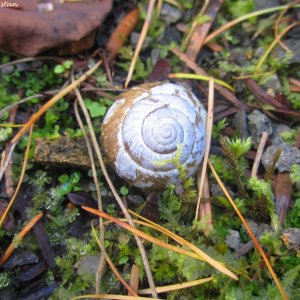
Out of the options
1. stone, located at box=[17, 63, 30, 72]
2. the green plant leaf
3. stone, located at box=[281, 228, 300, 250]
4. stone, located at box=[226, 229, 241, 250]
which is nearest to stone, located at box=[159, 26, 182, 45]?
the green plant leaf

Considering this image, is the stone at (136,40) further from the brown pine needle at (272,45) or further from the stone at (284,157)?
the stone at (284,157)

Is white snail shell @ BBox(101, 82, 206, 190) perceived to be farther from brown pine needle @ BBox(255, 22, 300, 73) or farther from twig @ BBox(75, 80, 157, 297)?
brown pine needle @ BBox(255, 22, 300, 73)

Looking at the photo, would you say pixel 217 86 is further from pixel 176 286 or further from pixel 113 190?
pixel 176 286

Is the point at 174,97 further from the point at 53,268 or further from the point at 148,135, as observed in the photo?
the point at 53,268

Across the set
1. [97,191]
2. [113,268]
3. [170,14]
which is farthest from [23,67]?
[113,268]

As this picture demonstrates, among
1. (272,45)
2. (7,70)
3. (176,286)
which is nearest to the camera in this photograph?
(176,286)

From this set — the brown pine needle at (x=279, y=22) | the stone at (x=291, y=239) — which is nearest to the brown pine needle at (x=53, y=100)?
the brown pine needle at (x=279, y=22)

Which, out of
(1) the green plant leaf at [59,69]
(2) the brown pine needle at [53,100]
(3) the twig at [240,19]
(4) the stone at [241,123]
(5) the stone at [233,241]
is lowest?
(5) the stone at [233,241]
